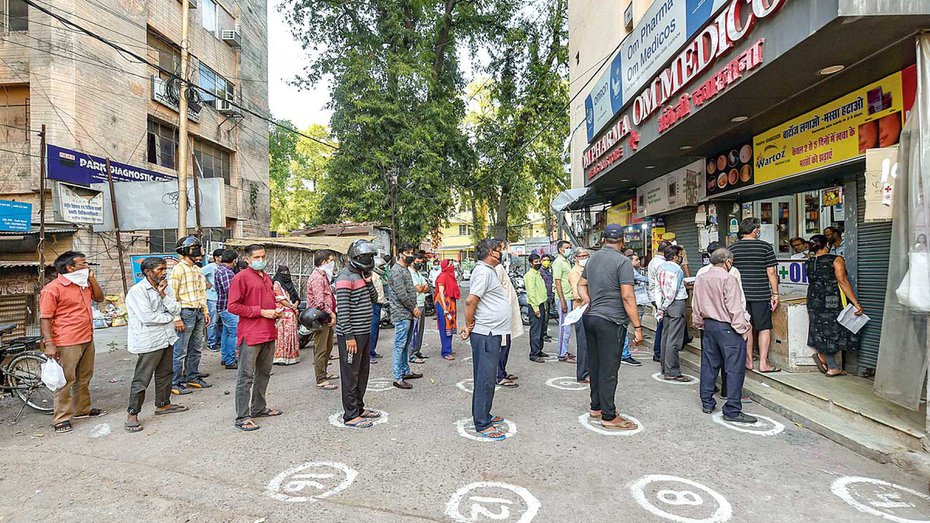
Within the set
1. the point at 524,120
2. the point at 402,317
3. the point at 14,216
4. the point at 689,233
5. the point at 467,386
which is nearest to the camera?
the point at 467,386

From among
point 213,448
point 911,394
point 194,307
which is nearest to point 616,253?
point 911,394

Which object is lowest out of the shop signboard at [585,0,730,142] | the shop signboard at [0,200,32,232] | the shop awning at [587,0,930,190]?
the shop signboard at [0,200,32,232]

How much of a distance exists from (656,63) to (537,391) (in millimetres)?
5547

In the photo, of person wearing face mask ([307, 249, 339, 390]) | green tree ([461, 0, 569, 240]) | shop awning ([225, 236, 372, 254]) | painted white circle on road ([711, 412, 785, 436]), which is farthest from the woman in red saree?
green tree ([461, 0, 569, 240])

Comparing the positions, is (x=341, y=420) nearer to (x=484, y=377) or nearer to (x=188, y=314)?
(x=484, y=377)

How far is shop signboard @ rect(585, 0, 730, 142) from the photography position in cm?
630

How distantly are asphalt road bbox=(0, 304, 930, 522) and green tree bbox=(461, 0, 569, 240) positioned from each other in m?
19.2

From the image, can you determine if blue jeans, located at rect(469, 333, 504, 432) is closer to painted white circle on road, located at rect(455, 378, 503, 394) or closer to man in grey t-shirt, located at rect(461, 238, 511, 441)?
man in grey t-shirt, located at rect(461, 238, 511, 441)

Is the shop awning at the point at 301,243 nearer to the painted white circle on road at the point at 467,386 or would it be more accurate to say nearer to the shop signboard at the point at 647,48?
the painted white circle on road at the point at 467,386

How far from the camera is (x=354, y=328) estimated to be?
4734mm

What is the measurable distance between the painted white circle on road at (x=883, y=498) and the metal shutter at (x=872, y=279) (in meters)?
2.53

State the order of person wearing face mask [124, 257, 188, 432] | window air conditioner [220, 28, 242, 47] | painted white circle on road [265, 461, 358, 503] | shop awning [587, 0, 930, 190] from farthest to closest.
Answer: window air conditioner [220, 28, 242, 47], person wearing face mask [124, 257, 188, 432], shop awning [587, 0, 930, 190], painted white circle on road [265, 461, 358, 503]

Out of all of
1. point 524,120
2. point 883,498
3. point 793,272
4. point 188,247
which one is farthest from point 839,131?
point 524,120

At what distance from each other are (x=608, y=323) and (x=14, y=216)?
12.7m
